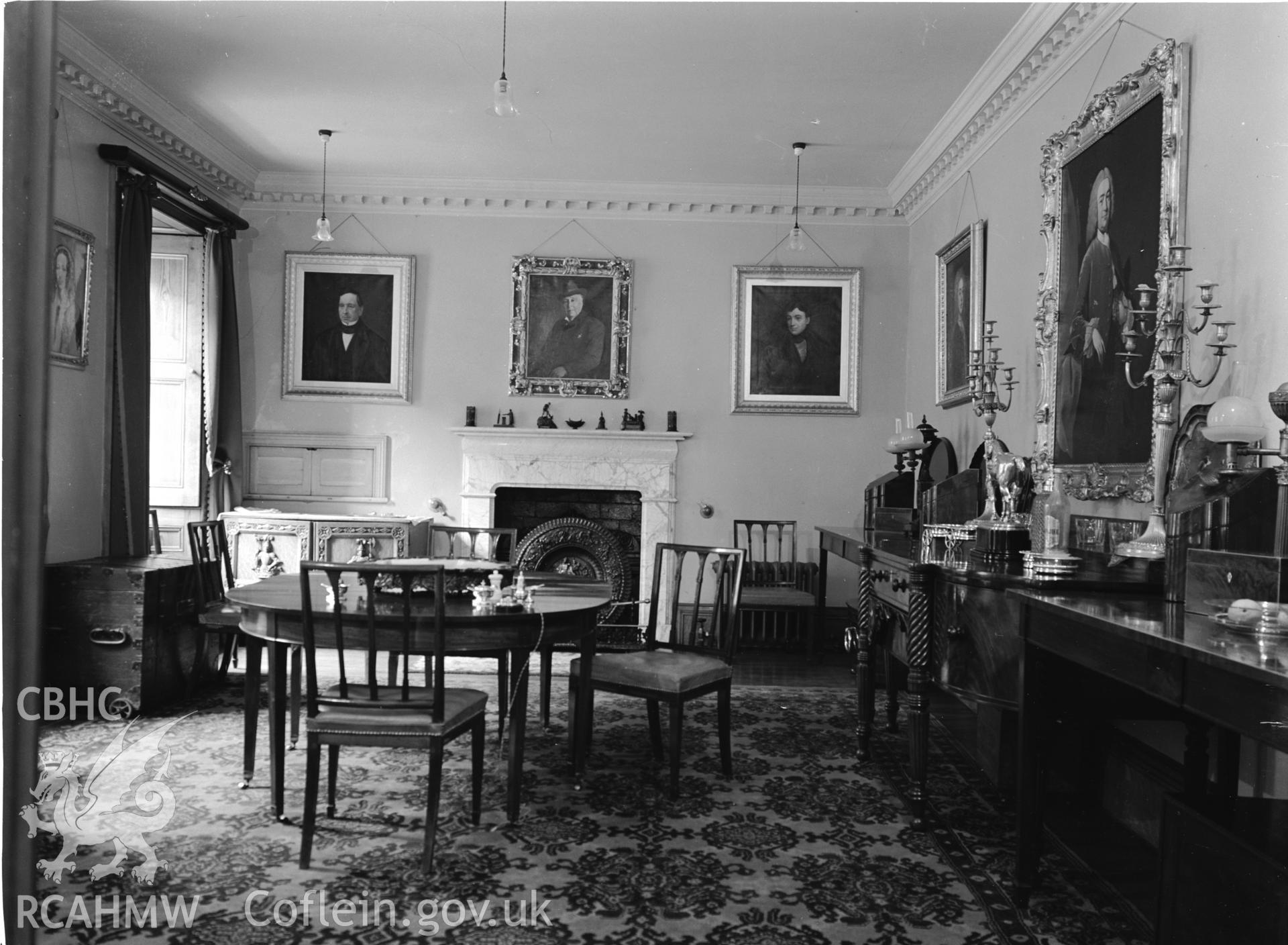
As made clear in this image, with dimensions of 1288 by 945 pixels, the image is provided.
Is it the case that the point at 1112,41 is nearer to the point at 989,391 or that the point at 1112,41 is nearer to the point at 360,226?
the point at 989,391

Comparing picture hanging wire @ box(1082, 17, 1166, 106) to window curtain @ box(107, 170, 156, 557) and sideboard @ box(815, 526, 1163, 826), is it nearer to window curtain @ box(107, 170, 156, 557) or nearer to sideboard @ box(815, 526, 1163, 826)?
sideboard @ box(815, 526, 1163, 826)

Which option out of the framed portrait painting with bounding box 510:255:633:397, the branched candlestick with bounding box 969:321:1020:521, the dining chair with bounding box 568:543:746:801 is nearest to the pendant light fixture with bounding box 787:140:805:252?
the framed portrait painting with bounding box 510:255:633:397

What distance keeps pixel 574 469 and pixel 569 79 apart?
297cm

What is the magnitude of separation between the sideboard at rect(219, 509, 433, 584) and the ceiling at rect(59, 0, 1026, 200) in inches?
102

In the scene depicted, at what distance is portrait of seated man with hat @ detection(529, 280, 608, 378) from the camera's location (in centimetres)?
698

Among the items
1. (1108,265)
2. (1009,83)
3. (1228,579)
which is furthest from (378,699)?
(1009,83)

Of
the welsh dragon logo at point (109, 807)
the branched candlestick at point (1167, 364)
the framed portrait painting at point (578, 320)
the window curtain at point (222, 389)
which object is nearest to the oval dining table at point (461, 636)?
the welsh dragon logo at point (109, 807)

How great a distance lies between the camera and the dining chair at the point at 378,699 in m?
2.67

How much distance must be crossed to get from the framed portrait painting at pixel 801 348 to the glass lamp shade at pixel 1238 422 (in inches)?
185

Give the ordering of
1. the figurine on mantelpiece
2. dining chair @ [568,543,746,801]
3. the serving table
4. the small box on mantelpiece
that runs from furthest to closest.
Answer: the figurine on mantelpiece, dining chair @ [568,543,746,801], the small box on mantelpiece, the serving table

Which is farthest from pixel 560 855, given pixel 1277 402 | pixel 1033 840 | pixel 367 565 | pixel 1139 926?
pixel 1277 402

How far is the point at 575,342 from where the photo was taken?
22.9 ft

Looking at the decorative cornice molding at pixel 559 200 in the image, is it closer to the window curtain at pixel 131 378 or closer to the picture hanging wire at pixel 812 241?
the picture hanging wire at pixel 812 241

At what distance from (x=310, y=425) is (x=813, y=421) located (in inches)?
155
